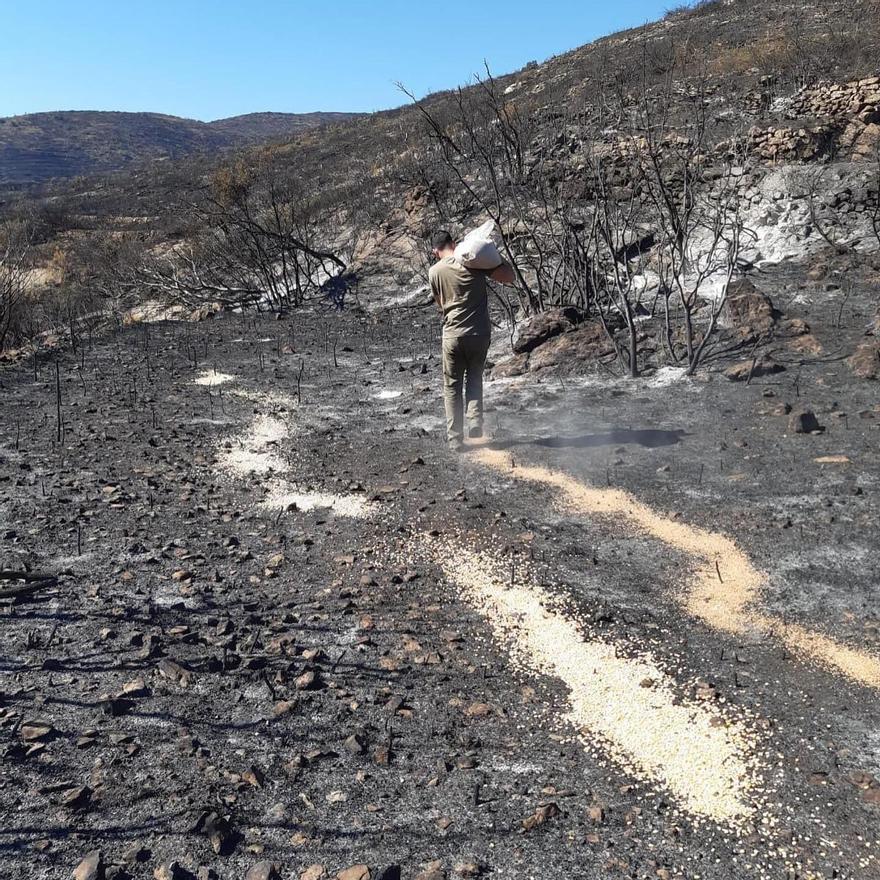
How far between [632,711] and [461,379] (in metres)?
3.56

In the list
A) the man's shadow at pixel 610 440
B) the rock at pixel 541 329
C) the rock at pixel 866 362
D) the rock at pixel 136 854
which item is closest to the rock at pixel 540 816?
the rock at pixel 136 854

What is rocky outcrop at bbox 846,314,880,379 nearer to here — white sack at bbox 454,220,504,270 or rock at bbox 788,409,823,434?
rock at bbox 788,409,823,434

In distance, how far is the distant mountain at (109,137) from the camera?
6425cm

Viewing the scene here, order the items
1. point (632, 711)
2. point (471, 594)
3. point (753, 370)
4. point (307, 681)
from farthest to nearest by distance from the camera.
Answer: point (753, 370) → point (471, 594) → point (307, 681) → point (632, 711)

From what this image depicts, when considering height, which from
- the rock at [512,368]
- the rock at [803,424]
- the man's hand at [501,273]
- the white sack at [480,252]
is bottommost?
the rock at [803,424]

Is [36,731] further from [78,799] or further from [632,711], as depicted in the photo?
[632,711]

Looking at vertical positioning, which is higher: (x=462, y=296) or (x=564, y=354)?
(x=462, y=296)

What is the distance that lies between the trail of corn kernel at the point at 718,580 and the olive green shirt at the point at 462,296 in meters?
1.19

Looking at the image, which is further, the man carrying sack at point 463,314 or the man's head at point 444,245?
the man's head at point 444,245

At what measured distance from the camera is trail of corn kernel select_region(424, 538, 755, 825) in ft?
8.02

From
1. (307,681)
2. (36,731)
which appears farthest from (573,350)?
(36,731)

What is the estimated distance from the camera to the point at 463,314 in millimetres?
5738

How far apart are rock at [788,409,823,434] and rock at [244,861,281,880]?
4796mm

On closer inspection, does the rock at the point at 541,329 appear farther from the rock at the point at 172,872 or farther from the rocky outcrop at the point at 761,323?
the rock at the point at 172,872
